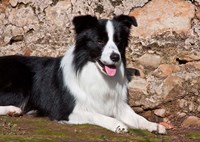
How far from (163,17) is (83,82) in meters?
2.11

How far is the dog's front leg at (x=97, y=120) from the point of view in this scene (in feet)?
23.8

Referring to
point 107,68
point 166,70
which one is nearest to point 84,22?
point 107,68

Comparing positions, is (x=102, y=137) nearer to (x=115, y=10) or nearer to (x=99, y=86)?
(x=99, y=86)

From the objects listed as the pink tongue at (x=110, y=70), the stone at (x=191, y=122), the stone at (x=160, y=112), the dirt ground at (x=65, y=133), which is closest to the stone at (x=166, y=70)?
the stone at (x=160, y=112)

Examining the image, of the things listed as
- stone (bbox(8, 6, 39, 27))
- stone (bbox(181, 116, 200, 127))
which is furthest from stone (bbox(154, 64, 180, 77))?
stone (bbox(8, 6, 39, 27))

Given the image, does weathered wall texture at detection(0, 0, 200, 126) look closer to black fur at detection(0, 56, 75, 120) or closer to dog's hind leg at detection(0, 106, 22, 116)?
black fur at detection(0, 56, 75, 120)

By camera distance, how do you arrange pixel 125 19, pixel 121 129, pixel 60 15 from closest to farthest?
pixel 121 129 → pixel 125 19 → pixel 60 15

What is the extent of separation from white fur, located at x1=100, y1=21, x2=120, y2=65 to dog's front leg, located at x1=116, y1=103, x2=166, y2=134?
1024 millimetres

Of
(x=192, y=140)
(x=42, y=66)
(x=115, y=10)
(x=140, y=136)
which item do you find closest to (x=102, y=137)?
(x=140, y=136)

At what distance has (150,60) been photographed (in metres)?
9.02

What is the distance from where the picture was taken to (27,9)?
9.64m

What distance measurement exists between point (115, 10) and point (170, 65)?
138 centimetres

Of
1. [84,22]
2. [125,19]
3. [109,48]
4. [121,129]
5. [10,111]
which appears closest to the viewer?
[121,129]

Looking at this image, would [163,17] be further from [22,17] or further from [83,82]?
[22,17]
